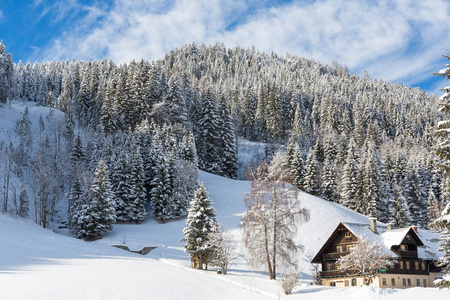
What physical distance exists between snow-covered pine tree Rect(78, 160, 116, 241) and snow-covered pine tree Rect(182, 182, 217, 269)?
16152mm

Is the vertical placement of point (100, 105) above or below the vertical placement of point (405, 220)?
above

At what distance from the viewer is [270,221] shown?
3481 centimetres

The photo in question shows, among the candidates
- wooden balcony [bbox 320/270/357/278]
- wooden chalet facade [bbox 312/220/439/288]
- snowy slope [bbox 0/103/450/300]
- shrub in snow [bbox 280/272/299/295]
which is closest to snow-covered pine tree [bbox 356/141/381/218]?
snowy slope [bbox 0/103/450/300]

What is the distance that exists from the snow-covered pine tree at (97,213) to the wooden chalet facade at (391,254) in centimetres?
2750

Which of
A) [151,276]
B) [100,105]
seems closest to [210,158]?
[100,105]

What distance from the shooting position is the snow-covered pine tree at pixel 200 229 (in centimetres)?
3835

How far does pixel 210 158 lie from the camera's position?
82.8 meters

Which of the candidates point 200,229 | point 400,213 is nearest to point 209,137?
point 400,213

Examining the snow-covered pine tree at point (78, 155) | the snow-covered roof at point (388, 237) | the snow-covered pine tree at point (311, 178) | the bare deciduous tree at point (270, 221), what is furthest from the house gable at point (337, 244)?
the snow-covered pine tree at point (78, 155)

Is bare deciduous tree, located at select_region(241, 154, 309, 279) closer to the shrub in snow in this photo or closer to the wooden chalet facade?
the shrub in snow

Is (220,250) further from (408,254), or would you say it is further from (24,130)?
(24,130)

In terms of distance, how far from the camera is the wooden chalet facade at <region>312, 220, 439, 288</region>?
39.2m

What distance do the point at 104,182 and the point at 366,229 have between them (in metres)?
34.0

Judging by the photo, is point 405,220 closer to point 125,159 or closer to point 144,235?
point 144,235
